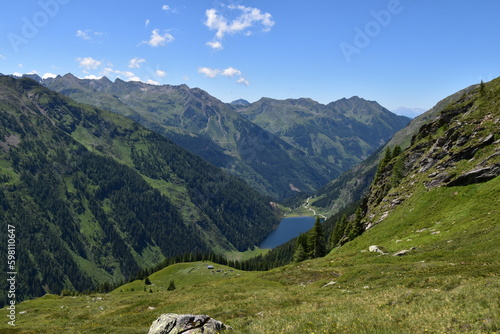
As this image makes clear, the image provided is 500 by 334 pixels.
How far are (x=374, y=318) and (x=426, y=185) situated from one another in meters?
70.3

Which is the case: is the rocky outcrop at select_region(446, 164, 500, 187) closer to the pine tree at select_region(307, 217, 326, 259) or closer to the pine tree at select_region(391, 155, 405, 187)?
the pine tree at select_region(391, 155, 405, 187)

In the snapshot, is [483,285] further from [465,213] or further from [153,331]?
[465,213]

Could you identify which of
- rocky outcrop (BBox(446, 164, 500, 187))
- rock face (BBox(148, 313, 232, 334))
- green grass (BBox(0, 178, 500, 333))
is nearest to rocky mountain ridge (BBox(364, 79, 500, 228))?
rocky outcrop (BBox(446, 164, 500, 187))

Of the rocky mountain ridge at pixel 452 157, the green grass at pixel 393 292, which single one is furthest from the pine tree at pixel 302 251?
the green grass at pixel 393 292

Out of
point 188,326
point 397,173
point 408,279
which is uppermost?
point 188,326

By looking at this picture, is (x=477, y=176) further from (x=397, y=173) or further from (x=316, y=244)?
(x=316, y=244)

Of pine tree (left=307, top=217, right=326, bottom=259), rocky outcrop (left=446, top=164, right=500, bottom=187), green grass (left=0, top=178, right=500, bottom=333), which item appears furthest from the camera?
pine tree (left=307, top=217, right=326, bottom=259)

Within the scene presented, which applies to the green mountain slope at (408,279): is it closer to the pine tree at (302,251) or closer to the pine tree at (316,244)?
the pine tree at (316,244)

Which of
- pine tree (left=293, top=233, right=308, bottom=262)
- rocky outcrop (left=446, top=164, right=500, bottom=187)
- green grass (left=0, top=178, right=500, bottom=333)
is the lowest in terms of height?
pine tree (left=293, top=233, right=308, bottom=262)

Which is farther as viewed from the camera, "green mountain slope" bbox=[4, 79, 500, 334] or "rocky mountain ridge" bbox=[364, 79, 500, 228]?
"rocky mountain ridge" bbox=[364, 79, 500, 228]

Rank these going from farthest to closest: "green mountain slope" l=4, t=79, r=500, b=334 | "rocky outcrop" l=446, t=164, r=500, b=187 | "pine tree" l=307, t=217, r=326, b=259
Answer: "pine tree" l=307, t=217, r=326, b=259
"rocky outcrop" l=446, t=164, r=500, b=187
"green mountain slope" l=4, t=79, r=500, b=334

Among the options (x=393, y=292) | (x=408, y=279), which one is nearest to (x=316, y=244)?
(x=408, y=279)

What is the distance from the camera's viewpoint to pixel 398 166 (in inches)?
4181

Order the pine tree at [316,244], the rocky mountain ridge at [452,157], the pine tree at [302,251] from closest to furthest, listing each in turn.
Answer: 1. the rocky mountain ridge at [452,157]
2. the pine tree at [316,244]
3. the pine tree at [302,251]
